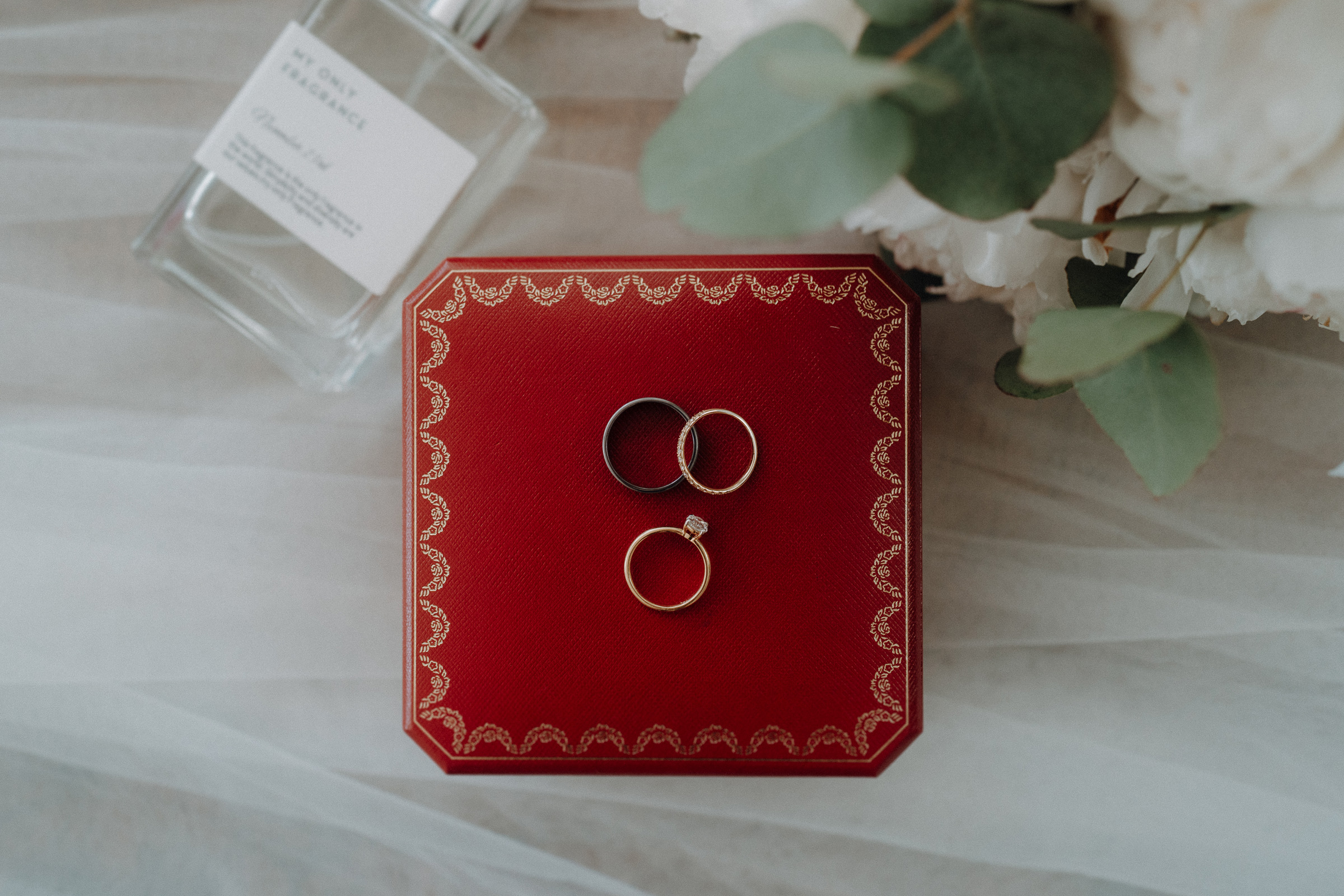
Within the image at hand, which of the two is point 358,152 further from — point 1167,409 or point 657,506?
point 1167,409

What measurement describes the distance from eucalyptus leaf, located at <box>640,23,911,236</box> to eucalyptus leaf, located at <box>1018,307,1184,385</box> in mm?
66

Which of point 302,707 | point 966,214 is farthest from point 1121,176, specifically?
point 302,707

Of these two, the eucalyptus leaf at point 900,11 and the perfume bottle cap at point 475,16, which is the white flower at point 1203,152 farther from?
the perfume bottle cap at point 475,16

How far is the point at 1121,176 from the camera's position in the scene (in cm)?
29

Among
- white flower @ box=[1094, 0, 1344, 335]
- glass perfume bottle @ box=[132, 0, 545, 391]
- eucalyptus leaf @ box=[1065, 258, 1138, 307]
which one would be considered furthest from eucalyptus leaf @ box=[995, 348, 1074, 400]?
glass perfume bottle @ box=[132, 0, 545, 391]

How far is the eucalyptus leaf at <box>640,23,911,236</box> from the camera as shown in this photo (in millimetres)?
204

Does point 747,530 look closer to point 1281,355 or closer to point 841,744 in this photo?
point 841,744

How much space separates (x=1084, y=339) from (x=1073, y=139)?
0.05 metres

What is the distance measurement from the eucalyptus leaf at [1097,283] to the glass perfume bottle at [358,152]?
12.9 inches

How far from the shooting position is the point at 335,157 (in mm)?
498

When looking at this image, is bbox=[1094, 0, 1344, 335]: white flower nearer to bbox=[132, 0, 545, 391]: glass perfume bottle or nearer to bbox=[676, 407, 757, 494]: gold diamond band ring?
bbox=[676, 407, 757, 494]: gold diamond band ring

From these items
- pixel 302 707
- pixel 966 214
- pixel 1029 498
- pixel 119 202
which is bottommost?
pixel 302 707

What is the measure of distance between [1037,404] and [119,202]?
63 centimetres

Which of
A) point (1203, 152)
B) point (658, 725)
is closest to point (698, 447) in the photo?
point (658, 725)
